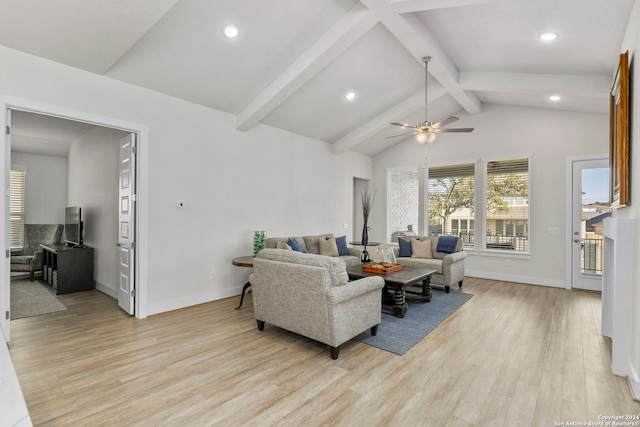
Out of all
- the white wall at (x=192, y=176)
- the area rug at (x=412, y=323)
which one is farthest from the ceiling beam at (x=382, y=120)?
the area rug at (x=412, y=323)

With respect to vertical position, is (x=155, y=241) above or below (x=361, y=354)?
above

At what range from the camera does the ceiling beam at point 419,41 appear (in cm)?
348

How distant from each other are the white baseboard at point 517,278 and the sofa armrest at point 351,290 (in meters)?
4.30

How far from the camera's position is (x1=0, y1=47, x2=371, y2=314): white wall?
3.51 m

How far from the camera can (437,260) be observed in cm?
568

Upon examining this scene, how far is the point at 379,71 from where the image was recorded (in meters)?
5.00

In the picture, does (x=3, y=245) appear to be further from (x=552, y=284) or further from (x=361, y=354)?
(x=552, y=284)

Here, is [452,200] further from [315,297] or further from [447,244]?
[315,297]

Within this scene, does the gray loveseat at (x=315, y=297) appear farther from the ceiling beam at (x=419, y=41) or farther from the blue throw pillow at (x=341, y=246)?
the blue throw pillow at (x=341, y=246)

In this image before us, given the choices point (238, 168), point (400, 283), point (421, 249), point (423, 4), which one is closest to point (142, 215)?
point (238, 168)

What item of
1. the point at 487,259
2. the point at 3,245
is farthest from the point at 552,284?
the point at 3,245

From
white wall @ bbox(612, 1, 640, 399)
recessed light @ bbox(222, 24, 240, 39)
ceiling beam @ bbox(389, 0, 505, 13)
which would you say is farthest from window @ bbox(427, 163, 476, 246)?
recessed light @ bbox(222, 24, 240, 39)

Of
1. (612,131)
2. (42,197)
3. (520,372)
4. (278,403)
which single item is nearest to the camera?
(278,403)

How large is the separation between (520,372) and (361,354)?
1332 millimetres
